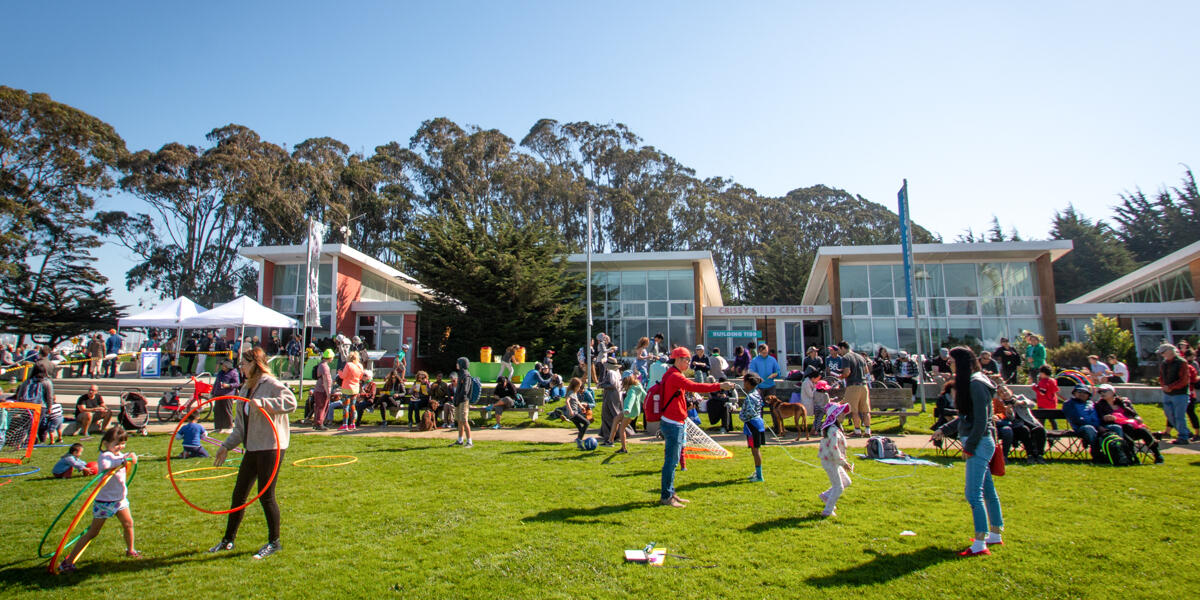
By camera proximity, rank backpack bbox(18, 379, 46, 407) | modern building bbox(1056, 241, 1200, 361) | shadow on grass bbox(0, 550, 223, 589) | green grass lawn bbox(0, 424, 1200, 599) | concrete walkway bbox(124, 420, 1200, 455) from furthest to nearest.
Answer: modern building bbox(1056, 241, 1200, 361) → backpack bbox(18, 379, 46, 407) → concrete walkway bbox(124, 420, 1200, 455) → shadow on grass bbox(0, 550, 223, 589) → green grass lawn bbox(0, 424, 1200, 599)

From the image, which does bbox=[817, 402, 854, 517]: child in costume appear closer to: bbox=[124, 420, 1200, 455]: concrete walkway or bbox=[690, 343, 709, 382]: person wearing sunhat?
bbox=[124, 420, 1200, 455]: concrete walkway

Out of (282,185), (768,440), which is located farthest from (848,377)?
(282,185)

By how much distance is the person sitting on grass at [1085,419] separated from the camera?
8.91 metres

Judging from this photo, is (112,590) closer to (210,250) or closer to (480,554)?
(480,554)

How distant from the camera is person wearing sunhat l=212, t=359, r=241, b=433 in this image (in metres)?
12.1

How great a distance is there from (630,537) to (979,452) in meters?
3.12

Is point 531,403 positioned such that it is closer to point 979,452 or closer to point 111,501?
point 111,501

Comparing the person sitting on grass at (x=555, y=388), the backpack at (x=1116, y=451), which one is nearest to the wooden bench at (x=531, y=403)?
the person sitting on grass at (x=555, y=388)

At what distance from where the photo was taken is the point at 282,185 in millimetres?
43531

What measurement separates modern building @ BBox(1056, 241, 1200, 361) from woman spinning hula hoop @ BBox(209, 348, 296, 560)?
1210 inches

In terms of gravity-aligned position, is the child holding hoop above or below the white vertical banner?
below

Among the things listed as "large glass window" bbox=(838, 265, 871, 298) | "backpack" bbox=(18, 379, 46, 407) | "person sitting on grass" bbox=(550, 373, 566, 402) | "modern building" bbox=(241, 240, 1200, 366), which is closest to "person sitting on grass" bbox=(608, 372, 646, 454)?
"person sitting on grass" bbox=(550, 373, 566, 402)

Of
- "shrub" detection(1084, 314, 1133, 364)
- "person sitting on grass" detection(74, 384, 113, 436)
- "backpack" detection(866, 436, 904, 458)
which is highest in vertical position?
"shrub" detection(1084, 314, 1133, 364)

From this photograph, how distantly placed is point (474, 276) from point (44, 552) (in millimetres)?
20883
